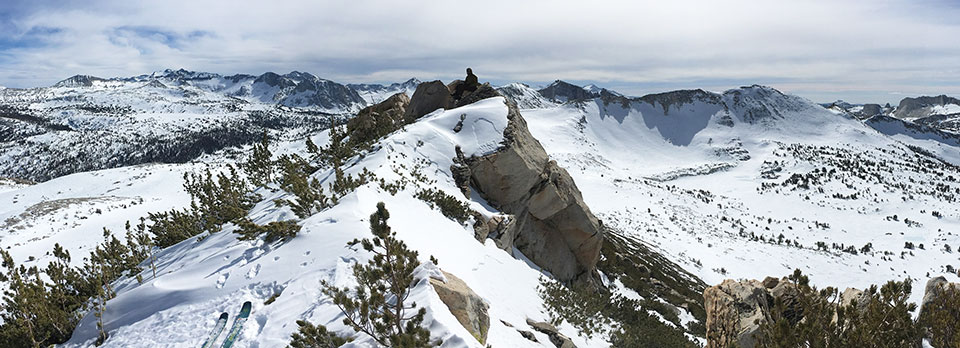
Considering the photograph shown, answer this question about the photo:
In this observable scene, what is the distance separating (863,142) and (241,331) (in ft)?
764

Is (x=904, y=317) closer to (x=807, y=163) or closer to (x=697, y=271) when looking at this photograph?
(x=697, y=271)

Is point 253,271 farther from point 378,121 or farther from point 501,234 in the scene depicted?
point 378,121

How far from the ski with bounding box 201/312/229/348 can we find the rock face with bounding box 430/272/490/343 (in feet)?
12.2

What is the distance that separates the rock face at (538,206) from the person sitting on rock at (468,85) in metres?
11.5

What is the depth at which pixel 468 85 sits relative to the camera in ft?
113

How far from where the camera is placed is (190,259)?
10797mm

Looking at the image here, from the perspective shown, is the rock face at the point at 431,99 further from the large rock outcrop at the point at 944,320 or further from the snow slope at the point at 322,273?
the large rock outcrop at the point at 944,320

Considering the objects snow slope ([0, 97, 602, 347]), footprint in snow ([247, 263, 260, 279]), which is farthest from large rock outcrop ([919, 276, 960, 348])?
footprint in snow ([247, 263, 260, 279])

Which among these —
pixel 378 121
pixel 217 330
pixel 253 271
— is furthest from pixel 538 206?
pixel 217 330

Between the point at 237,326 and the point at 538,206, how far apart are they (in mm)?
16175

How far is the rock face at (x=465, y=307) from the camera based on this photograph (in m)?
7.29

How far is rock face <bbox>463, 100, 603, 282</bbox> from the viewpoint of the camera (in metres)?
20.9

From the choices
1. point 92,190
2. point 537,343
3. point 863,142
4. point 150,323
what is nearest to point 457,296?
point 537,343

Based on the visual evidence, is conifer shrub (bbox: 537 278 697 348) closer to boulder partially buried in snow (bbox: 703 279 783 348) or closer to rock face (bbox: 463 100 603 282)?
boulder partially buried in snow (bbox: 703 279 783 348)
